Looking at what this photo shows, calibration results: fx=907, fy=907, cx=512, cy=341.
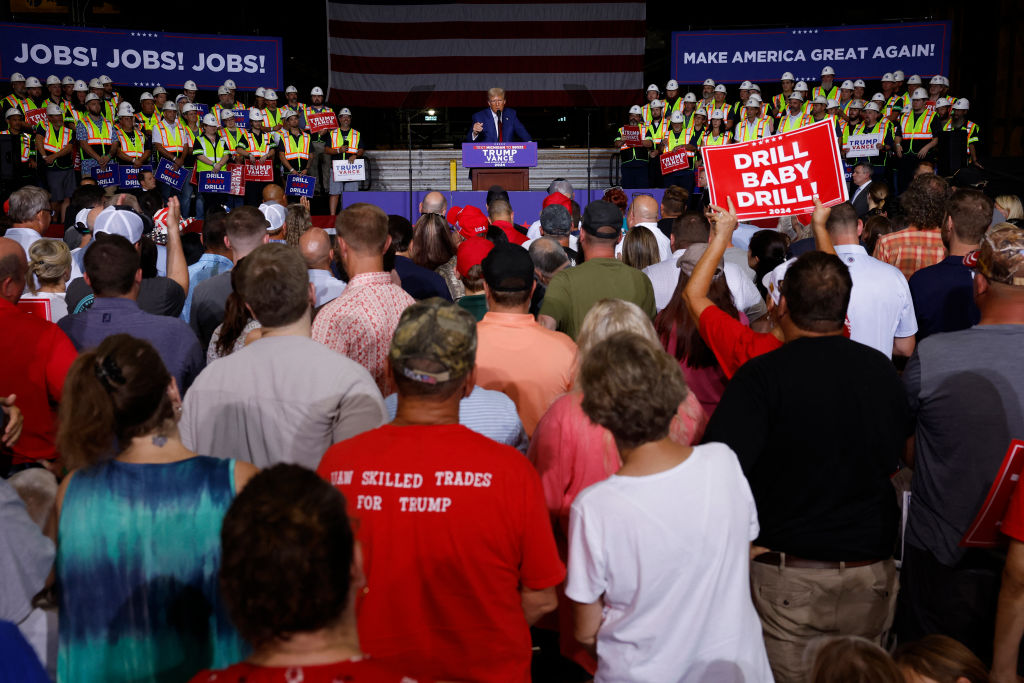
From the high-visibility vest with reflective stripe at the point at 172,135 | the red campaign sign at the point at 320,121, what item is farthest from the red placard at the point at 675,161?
the high-visibility vest with reflective stripe at the point at 172,135

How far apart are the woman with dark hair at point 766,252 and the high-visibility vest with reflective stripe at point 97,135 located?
12.6 metres

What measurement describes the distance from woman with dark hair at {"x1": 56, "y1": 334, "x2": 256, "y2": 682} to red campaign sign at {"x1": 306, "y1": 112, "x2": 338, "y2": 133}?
14309 millimetres

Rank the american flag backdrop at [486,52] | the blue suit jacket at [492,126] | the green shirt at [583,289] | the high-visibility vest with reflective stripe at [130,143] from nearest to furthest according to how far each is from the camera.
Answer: the green shirt at [583,289]
the blue suit jacket at [492,126]
the high-visibility vest with reflective stripe at [130,143]
the american flag backdrop at [486,52]

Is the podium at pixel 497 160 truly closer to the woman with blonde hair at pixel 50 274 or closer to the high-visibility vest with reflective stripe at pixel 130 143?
the high-visibility vest with reflective stripe at pixel 130 143

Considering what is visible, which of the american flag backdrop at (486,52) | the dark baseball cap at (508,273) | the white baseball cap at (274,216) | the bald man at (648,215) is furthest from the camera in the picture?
the american flag backdrop at (486,52)

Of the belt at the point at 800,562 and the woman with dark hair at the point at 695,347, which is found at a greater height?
the woman with dark hair at the point at 695,347

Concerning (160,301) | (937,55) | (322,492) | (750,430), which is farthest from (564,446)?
(937,55)

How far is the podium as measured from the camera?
45.7 ft

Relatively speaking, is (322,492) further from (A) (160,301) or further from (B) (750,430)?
(A) (160,301)

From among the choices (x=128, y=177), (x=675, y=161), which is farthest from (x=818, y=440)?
(x=675, y=161)

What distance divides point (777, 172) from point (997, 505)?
7.25 feet

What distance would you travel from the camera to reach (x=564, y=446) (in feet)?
9.03

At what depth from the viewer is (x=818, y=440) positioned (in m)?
2.58

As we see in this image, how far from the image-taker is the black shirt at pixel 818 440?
2.57m
